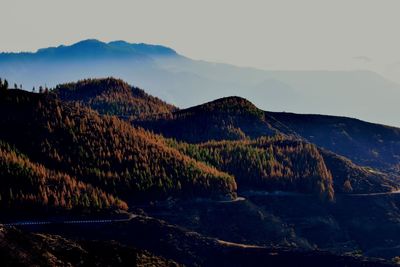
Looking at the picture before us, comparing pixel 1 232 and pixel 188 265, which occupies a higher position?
pixel 1 232

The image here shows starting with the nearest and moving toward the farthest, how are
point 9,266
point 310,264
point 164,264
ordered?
1. point 9,266
2. point 164,264
3. point 310,264

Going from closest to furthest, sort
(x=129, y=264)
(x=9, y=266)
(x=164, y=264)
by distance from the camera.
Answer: (x=9, y=266) < (x=129, y=264) < (x=164, y=264)

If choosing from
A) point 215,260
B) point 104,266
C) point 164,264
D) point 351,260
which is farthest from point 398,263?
point 104,266

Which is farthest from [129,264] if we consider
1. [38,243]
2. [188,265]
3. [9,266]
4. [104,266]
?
[188,265]

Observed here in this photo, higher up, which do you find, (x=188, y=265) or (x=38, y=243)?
(x=38, y=243)

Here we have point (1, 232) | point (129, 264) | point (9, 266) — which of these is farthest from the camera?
point (129, 264)

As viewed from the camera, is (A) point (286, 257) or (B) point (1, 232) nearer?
(B) point (1, 232)

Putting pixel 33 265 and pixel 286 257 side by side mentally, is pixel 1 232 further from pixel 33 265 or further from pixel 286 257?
pixel 286 257

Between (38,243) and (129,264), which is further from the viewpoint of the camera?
(129,264)

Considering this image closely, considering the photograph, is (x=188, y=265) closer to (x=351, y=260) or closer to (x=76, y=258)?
(x=351, y=260)
